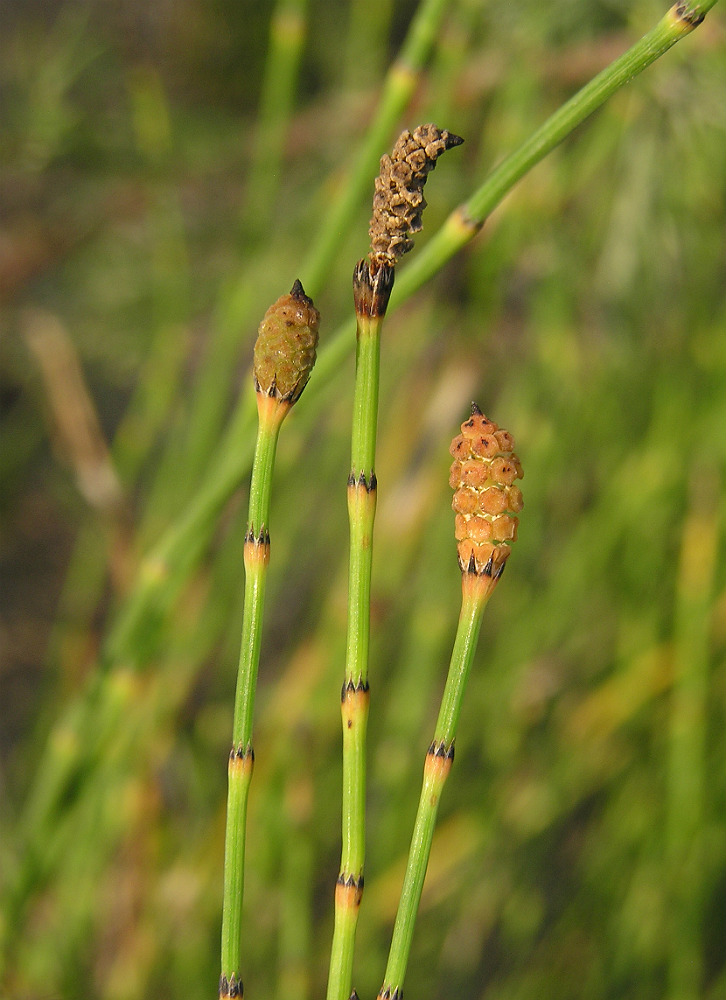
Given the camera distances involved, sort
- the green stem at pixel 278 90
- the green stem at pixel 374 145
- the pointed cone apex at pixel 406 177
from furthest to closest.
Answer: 1. the green stem at pixel 278 90
2. the green stem at pixel 374 145
3. the pointed cone apex at pixel 406 177

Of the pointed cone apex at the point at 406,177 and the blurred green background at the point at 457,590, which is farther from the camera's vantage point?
the blurred green background at the point at 457,590

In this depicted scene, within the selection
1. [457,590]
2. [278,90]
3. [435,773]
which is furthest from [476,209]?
[457,590]

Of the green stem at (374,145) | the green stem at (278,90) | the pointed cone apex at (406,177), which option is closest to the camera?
the pointed cone apex at (406,177)

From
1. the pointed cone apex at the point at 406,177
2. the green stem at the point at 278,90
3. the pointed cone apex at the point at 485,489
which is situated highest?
the green stem at the point at 278,90

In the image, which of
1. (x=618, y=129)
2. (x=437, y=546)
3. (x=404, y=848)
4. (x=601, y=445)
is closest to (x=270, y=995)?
(x=404, y=848)

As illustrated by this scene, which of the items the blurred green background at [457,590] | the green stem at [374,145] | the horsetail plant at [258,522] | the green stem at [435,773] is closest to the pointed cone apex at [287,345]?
the horsetail plant at [258,522]

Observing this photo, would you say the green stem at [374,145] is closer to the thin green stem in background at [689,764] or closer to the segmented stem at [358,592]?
the segmented stem at [358,592]

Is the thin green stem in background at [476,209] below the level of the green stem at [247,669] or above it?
above

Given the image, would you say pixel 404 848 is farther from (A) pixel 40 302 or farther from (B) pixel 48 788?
(A) pixel 40 302

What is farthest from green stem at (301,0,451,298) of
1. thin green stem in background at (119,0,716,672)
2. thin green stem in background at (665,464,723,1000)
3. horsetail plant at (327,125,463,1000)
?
thin green stem in background at (665,464,723,1000)
